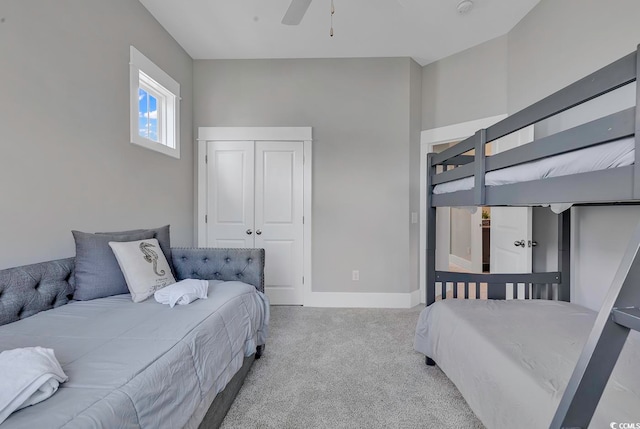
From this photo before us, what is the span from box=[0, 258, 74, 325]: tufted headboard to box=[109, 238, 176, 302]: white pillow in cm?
26

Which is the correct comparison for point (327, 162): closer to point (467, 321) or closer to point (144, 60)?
point (144, 60)

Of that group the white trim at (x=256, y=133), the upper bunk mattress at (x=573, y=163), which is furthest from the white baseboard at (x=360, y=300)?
the upper bunk mattress at (x=573, y=163)

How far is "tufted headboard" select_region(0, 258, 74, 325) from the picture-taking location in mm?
1251

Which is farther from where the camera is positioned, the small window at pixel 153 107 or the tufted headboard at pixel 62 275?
the small window at pixel 153 107

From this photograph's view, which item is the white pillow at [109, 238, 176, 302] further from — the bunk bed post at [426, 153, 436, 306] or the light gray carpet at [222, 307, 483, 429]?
the bunk bed post at [426, 153, 436, 306]

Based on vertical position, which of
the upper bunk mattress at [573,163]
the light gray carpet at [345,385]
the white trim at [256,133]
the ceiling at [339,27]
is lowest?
the light gray carpet at [345,385]

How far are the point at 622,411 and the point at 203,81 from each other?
398cm

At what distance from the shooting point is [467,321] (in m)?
1.53

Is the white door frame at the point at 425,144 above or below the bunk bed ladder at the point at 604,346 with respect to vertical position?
above

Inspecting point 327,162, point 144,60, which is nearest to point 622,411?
point 327,162

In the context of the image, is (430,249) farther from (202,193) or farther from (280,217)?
(202,193)

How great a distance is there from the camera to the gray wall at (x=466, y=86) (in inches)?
107

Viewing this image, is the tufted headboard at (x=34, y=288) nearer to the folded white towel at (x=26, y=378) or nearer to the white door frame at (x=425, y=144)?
the folded white towel at (x=26, y=378)

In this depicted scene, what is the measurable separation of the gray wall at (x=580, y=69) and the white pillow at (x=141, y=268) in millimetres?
2924
